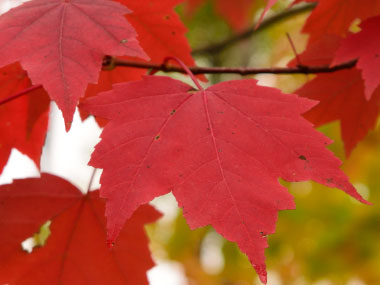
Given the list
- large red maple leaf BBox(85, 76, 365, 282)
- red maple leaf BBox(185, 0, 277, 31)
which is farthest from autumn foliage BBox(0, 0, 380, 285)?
red maple leaf BBox(185, 0, 277, 31)

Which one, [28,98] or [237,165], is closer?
[237,165]

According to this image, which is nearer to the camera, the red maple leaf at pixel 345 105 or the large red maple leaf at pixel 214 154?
the large red maple leaf at pixel 214 154

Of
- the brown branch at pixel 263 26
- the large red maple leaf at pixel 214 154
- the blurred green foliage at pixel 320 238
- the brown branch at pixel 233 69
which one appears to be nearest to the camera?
the large red maple leaf at pixel 214 154

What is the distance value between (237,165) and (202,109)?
0.15 meters

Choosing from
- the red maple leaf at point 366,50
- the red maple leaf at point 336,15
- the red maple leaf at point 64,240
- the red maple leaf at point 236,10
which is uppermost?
the red maple leaf at point 366,50

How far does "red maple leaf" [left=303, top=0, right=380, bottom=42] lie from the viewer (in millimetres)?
1194

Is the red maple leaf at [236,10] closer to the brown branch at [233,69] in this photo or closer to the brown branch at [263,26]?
the brown branch at [263,26]

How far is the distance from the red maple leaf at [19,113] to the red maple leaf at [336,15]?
670 millimetres

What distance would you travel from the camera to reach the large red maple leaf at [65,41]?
2.46ft

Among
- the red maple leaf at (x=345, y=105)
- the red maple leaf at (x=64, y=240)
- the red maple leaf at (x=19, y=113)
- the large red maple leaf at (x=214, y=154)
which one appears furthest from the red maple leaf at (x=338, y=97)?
the red maple leaf at (x=19, y=113)

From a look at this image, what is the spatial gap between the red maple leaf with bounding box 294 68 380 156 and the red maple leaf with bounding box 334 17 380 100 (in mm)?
188

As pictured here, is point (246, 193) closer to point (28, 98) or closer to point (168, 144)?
point (168, 144)

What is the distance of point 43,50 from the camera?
0.80 m

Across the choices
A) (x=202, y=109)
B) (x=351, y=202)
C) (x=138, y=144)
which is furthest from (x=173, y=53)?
(x=351, y=202)
